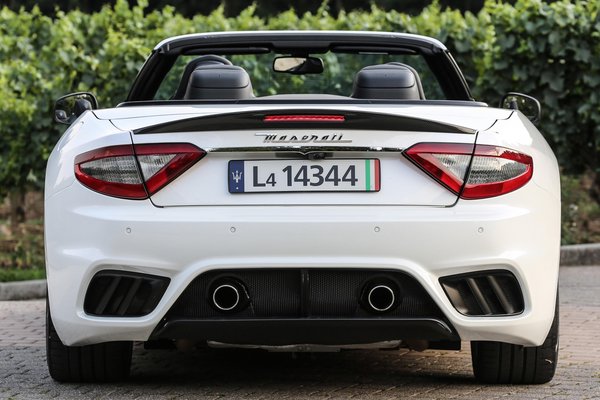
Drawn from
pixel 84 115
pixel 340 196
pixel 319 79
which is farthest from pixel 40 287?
pixel 340 196

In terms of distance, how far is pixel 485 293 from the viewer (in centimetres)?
473


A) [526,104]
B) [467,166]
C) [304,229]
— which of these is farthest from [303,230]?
[526,104]

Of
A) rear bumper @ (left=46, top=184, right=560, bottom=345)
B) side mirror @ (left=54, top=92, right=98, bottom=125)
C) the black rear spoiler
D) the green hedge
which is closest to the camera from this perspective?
rear bumper @ (left=46, top=184, right=560, bottom=345)

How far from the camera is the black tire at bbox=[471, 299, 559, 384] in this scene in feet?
17.1

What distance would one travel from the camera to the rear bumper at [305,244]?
181 inches

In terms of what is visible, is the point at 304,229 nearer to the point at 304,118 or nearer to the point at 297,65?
the point at 304,118

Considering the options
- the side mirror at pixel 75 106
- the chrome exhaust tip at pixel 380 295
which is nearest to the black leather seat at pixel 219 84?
the side mirror at pixel 75 106

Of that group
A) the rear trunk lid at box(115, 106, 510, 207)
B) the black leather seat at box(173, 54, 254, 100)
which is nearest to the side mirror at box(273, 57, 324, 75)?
the black leather seat at box(173, 54, 254, 100)

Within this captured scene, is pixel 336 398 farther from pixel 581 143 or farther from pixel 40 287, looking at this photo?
pixel 581 143

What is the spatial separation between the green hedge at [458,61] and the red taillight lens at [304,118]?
7.68 metres

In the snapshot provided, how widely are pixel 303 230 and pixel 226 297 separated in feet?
1.27

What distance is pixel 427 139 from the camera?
15.4 ft

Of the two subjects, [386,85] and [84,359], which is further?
[386,85]

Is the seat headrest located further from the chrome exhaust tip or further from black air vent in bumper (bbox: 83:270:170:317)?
the chrome exhaust tip
